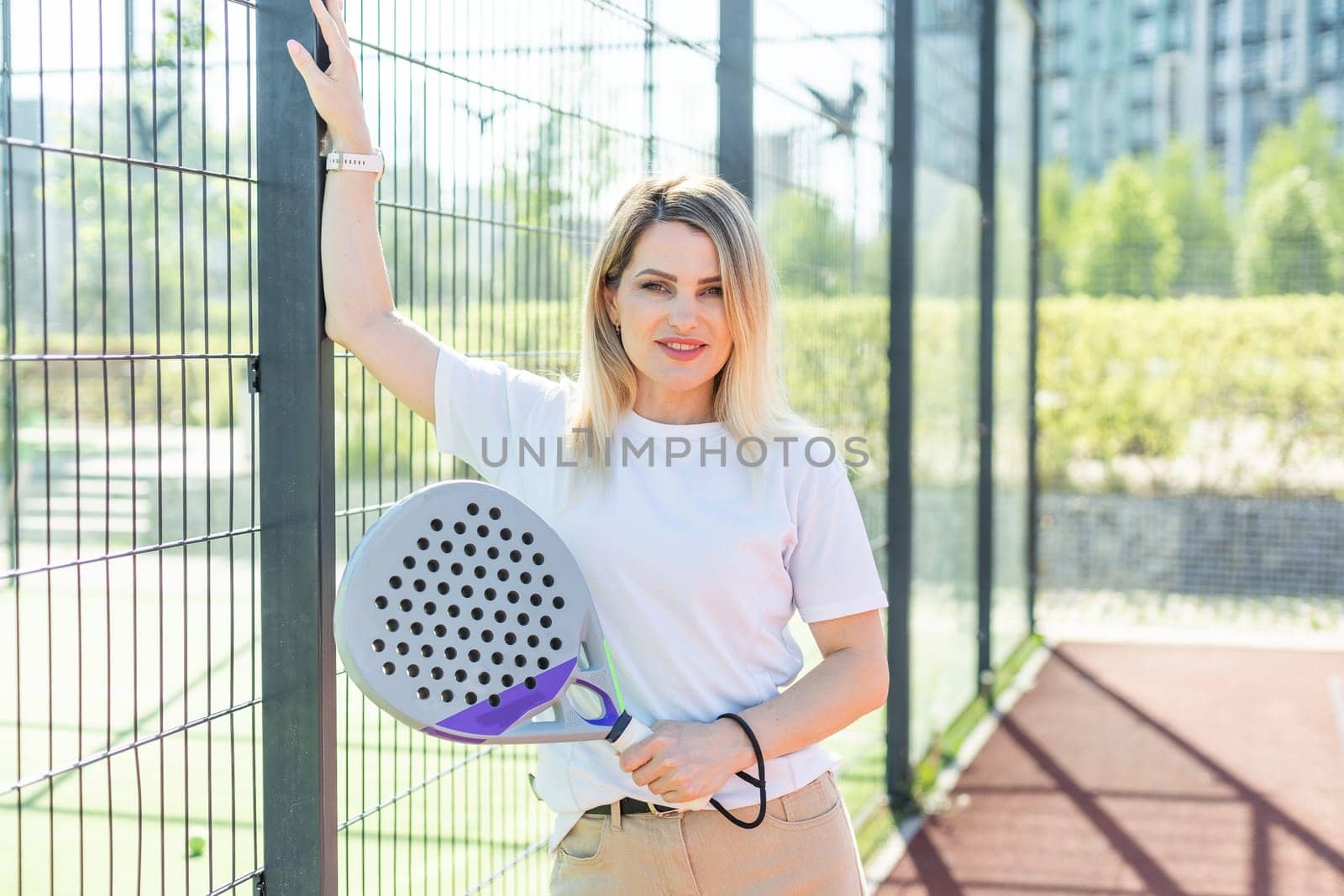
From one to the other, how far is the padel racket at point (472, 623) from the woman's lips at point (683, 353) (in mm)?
349

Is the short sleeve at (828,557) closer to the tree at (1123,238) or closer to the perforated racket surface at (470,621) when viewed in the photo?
the perforated racket surface at (470,621)

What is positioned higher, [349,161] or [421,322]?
[349,161]

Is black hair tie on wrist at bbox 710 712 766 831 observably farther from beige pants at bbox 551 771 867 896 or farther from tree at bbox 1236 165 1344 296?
tree at bbox 1236 165 1344 296

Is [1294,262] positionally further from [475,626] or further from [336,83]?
[475,626]

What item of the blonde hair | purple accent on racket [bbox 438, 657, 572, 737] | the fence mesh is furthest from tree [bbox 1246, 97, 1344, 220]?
purple accent on racket [bbox 438, 657, 572, 737]

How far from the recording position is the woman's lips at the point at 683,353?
5.58 feet

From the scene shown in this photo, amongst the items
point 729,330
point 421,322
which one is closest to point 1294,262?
point 421,322

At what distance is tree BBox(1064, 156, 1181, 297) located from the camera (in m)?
9.38

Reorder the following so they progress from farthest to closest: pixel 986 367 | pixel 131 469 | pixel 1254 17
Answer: pixel 1254 17, pixel 986 367, pixel 131 469

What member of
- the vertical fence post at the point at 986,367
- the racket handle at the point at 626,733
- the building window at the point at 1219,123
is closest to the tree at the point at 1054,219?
the vertical fence post at the point at 986,367

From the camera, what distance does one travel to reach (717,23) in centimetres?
298

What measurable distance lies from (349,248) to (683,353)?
1.43ft

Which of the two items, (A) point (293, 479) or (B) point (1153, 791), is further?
(B) point (1153, 791)

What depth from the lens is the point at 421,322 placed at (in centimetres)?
219
